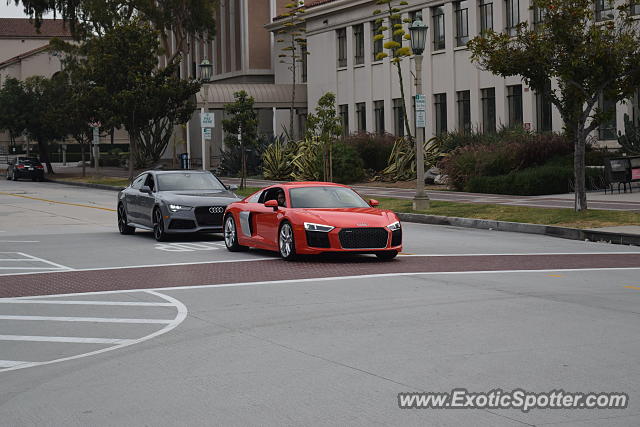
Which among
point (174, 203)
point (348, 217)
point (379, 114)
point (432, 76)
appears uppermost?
point (432, 76)

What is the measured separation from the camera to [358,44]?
182 ft

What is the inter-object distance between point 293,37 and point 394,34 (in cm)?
1250

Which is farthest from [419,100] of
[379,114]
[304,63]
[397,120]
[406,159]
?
[304,63]

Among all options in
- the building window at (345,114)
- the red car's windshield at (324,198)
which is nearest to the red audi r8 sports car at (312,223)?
the red car's windshield at (324,198)

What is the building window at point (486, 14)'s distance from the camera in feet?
148

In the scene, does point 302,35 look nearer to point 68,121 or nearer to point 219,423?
point 68,121

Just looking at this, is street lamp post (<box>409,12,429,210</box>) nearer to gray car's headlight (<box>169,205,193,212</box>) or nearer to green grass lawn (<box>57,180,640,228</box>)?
green grass lawn (<box>57,180,640,228</box>)

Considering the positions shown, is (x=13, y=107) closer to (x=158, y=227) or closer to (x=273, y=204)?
(x=158, y=227)

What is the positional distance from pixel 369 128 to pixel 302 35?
36.1ft

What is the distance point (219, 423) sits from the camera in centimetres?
670

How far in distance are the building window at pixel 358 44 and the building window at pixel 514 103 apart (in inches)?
497

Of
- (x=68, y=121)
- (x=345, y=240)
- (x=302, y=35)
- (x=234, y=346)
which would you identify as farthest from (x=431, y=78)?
(x=234, y=346)

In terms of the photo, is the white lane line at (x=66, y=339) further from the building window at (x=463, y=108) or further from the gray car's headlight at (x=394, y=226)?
the building window at (x=463, y=108)

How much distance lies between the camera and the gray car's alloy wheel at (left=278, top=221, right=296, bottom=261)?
16.8 m
